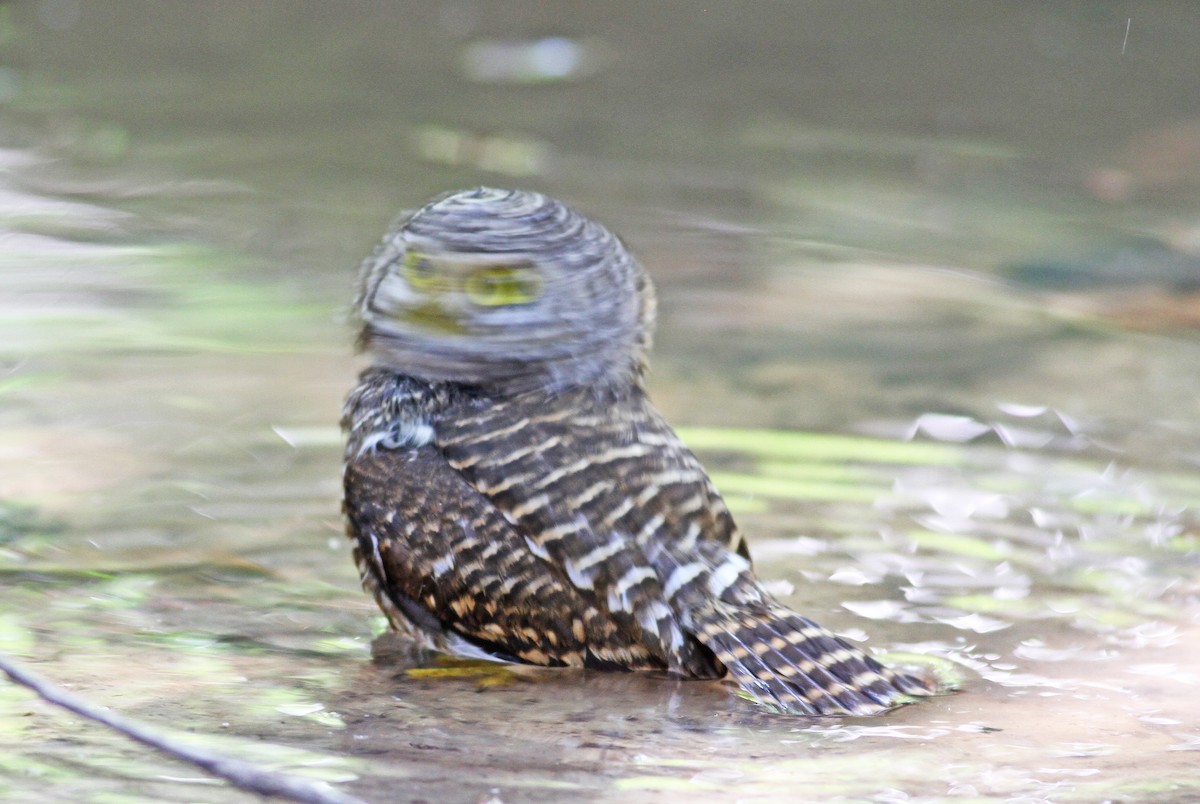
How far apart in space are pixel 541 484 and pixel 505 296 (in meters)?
0.51

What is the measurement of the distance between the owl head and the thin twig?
4.23 feet

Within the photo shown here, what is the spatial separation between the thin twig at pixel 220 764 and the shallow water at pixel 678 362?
0.04 metres

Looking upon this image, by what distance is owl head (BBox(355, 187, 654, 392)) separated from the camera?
4.00 metres

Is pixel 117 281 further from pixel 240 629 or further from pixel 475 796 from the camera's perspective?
pixel 475 796

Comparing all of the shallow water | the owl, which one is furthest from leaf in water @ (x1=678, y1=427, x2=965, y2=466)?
the owl

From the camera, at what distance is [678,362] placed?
21.9ft

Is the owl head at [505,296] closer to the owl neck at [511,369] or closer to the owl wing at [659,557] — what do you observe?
the owl neck at [511,369]

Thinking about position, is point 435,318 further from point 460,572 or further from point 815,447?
point 815,447

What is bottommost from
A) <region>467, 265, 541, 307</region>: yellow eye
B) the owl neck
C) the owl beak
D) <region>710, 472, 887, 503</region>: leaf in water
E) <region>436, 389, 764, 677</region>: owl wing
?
<region>710, 472, 887, 503</region>: leaf in water

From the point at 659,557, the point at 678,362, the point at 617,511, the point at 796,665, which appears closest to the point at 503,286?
the point at 617,511

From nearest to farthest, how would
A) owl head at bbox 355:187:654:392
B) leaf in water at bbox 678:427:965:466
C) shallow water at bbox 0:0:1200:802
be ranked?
shallow water at bbox 0:0:1200:802 → owl head at bbox 355:187:654:392 → leaf in water at bbox 678:427:965:466

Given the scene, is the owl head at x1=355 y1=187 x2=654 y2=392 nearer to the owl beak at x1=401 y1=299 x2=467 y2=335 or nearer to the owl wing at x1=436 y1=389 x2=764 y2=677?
the owl beak at x1=401 y1=299 x2=467 y2=335

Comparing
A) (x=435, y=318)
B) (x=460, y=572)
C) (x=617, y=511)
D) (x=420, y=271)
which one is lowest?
(x=460, y=572)

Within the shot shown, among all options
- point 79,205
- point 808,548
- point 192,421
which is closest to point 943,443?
point 808,548
